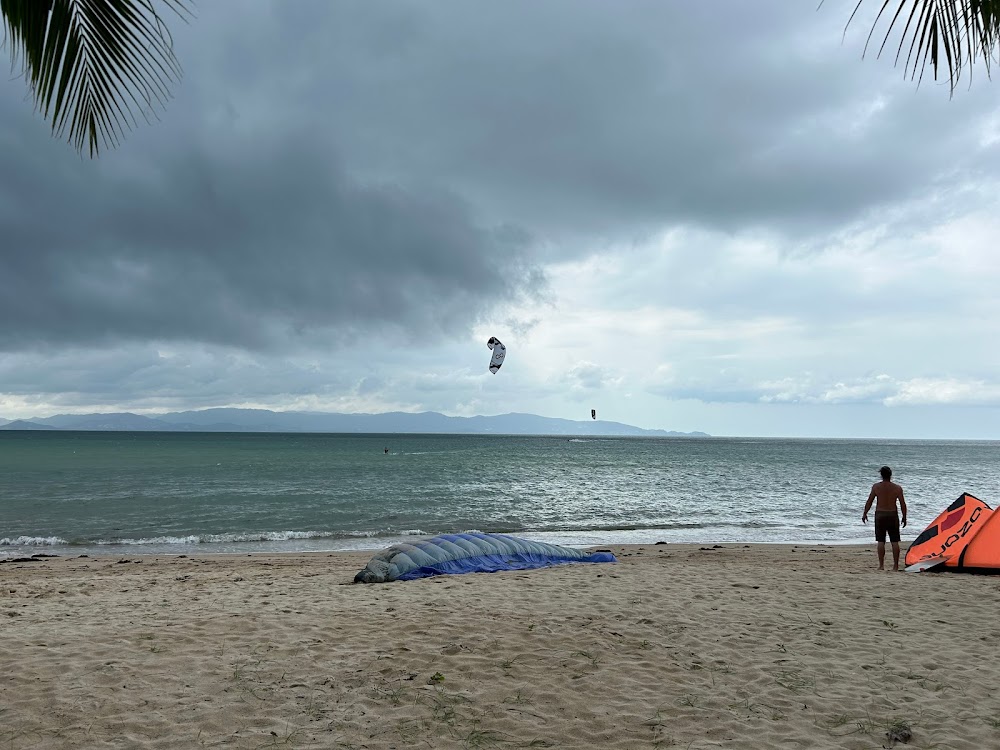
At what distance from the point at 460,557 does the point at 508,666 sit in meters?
5.15

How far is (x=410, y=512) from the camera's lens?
22938mm

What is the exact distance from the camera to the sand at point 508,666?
411 centimetres

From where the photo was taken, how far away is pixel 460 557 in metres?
10.3

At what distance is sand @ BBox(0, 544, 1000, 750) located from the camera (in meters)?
4.11

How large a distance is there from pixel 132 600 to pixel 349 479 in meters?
28.8

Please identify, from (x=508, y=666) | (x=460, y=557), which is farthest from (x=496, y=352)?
(x=508, y=666)

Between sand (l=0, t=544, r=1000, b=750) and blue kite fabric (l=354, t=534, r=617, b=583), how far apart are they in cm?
67

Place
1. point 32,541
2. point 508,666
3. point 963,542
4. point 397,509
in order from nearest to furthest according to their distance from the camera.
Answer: point 508,666 → point 963,542 → point 32,541 → point 397,509

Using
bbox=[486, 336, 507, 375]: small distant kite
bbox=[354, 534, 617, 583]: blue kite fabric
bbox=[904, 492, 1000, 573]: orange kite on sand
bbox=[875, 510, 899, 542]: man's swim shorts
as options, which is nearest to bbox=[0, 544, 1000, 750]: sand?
bbox=[354, 534, 617, 583]: blue kite fabric

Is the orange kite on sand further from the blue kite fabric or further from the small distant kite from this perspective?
the small distant kite

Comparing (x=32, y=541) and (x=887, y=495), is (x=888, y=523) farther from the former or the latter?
(x=32, y=541)

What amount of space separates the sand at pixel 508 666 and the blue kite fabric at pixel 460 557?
0.67 m

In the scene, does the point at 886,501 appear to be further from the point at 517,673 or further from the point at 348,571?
the point at 348,571

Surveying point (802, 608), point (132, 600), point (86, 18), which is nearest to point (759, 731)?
point (802, 608)
